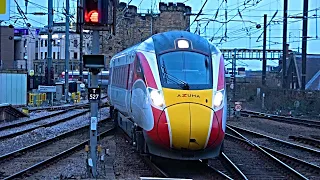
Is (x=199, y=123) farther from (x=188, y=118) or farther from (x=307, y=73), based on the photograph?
(x=307, y=73)

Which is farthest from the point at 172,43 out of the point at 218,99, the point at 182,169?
the point at 182,169

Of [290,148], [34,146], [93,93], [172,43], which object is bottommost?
[290,148]

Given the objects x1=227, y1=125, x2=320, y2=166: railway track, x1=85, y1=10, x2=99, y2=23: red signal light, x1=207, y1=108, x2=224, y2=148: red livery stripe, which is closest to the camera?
x1=85, y1=10, x2=99, y2=23: red signal light

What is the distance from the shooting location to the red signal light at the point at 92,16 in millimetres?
11336

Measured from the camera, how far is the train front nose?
37.6 feet

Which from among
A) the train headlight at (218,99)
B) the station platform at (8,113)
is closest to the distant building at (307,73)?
the station platform at (8,113)

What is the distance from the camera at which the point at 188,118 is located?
11.5 m

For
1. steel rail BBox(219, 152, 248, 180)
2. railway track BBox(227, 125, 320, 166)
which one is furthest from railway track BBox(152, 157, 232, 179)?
railway track BBox(227, 125, 320, 166)

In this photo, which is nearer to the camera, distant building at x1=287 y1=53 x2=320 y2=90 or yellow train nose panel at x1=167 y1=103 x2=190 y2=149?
yellow train nose panel at x1=167 y1=103 x2=190 y2=149

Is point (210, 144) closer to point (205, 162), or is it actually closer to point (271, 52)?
point (205, 162)

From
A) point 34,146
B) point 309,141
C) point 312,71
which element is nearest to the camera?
point 34,146

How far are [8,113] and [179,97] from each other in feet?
66.7

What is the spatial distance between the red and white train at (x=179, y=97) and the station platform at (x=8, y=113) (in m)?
17.3

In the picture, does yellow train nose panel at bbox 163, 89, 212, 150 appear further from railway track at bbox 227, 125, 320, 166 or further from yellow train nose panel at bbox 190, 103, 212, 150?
railway track at bbox 227, 125, 320, 166
